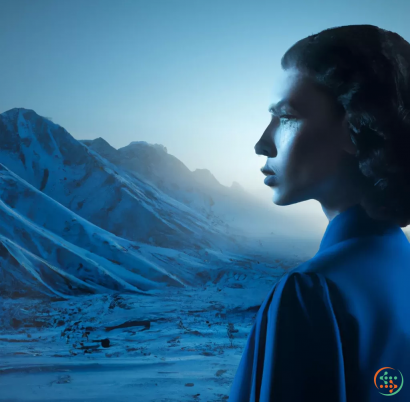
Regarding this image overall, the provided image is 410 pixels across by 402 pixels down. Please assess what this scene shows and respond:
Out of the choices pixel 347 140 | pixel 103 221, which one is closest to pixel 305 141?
pixel 347 140

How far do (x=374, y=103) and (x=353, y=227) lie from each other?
157mm

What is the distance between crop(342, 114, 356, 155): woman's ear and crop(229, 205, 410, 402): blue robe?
0.39 ft

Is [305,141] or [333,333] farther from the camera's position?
[305,141]

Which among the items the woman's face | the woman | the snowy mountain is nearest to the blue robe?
the woman

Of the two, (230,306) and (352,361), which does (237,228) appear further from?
(352,361)

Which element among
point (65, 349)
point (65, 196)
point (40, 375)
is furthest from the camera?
point (65, 196)

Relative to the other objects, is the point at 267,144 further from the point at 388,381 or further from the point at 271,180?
the point at 388,381

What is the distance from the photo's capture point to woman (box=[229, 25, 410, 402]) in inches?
13.4

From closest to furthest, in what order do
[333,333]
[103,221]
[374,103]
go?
[333,333] < [374,103] < [103,221]

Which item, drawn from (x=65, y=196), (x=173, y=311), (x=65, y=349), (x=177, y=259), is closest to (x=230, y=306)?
(x=173, y=311)

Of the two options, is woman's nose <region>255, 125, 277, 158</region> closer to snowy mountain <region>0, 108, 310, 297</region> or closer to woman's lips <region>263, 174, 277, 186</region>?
woman's lips <region>263, 174, 277, 186</region>

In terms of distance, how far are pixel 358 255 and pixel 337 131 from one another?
168mm

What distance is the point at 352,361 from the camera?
36 cm

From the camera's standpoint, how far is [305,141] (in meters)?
0.48
